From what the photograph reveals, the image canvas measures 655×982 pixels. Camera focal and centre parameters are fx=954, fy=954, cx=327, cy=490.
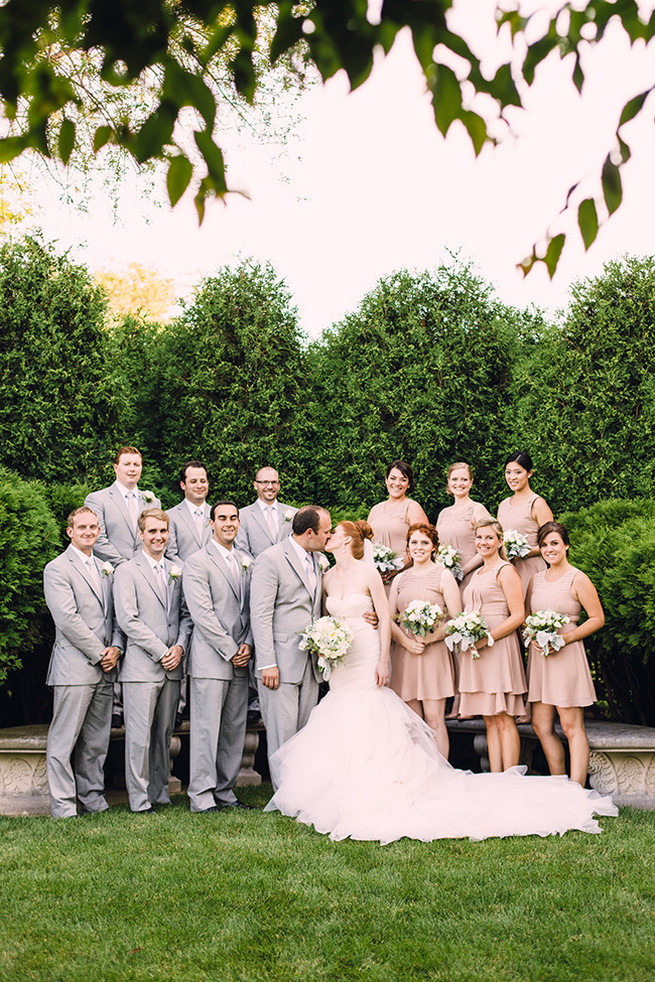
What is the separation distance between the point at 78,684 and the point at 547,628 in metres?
3.40

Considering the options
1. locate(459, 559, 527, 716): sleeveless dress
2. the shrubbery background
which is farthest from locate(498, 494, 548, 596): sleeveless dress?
the shrubbery background

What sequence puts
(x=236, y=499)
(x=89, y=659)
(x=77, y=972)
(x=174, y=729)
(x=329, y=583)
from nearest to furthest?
1. (x=77, y=972)
2. (x=89, y=659)
3. (x=329, y=583)
4. (x=174, y=729)
5. (x=236, y=499)

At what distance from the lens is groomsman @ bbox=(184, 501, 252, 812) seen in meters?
7.01

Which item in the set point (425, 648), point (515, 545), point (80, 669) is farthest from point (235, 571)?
point (515, 545)

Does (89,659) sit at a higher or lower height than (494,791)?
higher

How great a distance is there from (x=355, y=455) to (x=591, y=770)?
18.0ft

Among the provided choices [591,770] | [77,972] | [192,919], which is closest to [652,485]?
[591,770]

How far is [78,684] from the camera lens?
687 cm

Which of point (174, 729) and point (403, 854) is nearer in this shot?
point (403, 854)

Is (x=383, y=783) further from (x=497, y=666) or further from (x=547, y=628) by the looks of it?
(x=547, y=628)

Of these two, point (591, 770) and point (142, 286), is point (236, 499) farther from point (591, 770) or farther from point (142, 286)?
point (142, 286)

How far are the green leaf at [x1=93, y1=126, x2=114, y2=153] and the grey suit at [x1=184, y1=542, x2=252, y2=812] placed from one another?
15.8ft

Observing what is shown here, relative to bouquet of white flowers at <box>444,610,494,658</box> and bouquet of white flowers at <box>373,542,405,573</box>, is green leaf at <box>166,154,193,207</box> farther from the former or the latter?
bouquet of white flowers at <box>373,542,405,573</box>

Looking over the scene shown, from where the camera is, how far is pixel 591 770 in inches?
282
